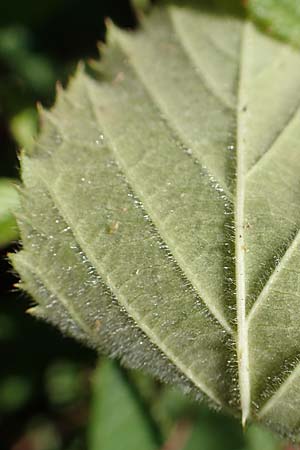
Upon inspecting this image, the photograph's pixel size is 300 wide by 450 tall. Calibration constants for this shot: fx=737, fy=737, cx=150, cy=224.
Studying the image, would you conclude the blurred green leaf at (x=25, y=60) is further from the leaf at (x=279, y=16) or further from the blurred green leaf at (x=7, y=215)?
the leaf at (x=279, y=16)

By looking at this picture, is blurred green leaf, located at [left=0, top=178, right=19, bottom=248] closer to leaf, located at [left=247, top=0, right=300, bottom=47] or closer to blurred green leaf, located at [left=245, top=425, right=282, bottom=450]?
leaf, located at [left=247, top=0, right=300, bottom=47]

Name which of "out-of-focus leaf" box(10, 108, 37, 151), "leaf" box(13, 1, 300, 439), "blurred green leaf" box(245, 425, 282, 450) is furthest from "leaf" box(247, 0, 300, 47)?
"blurred green leaf" box(245, 425, 282, 450)

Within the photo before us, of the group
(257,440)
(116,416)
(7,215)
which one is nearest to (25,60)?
(7,215)

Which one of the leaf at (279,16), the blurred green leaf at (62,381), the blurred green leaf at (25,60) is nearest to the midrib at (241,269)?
the leaf at (279,16)

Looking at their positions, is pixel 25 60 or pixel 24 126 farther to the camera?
pixel 25 60

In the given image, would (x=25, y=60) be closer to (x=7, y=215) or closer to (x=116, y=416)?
(x=7, y=215)
